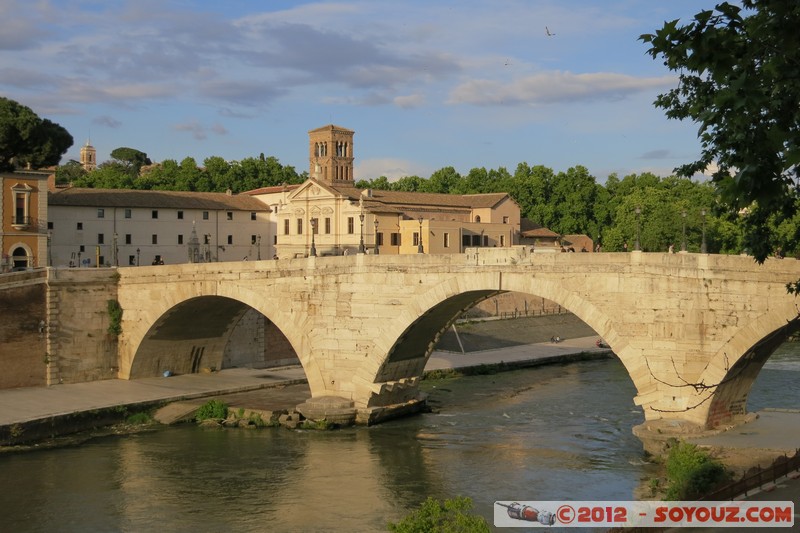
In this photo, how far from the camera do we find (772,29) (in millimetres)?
7738

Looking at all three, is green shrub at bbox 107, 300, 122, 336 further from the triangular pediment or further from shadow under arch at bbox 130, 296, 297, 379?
the triangular pediment

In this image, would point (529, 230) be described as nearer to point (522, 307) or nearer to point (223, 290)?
point (522, 307)

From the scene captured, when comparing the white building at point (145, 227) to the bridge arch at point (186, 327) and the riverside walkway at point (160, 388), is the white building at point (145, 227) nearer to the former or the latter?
the bridge arch at point (186, 327)

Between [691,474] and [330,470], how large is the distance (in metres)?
8.61

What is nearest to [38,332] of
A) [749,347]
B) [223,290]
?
[223,290]

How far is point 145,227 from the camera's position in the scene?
160ft

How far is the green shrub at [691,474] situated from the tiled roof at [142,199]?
35.0 m

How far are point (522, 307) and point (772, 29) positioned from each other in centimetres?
4524

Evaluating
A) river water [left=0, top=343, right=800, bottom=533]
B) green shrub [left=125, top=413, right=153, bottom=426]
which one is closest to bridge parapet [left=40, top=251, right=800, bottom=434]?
river water [left=0, top=343, right=800, bottom=533]

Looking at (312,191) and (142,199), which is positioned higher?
(312,191)

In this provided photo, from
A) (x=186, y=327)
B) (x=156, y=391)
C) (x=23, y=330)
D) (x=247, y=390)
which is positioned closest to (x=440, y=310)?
(x=247, y=390)

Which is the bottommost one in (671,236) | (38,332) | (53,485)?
(53,485)

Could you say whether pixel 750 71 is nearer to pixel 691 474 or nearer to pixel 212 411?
pixel 691 474

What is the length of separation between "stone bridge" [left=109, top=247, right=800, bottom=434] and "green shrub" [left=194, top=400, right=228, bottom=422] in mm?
2948
